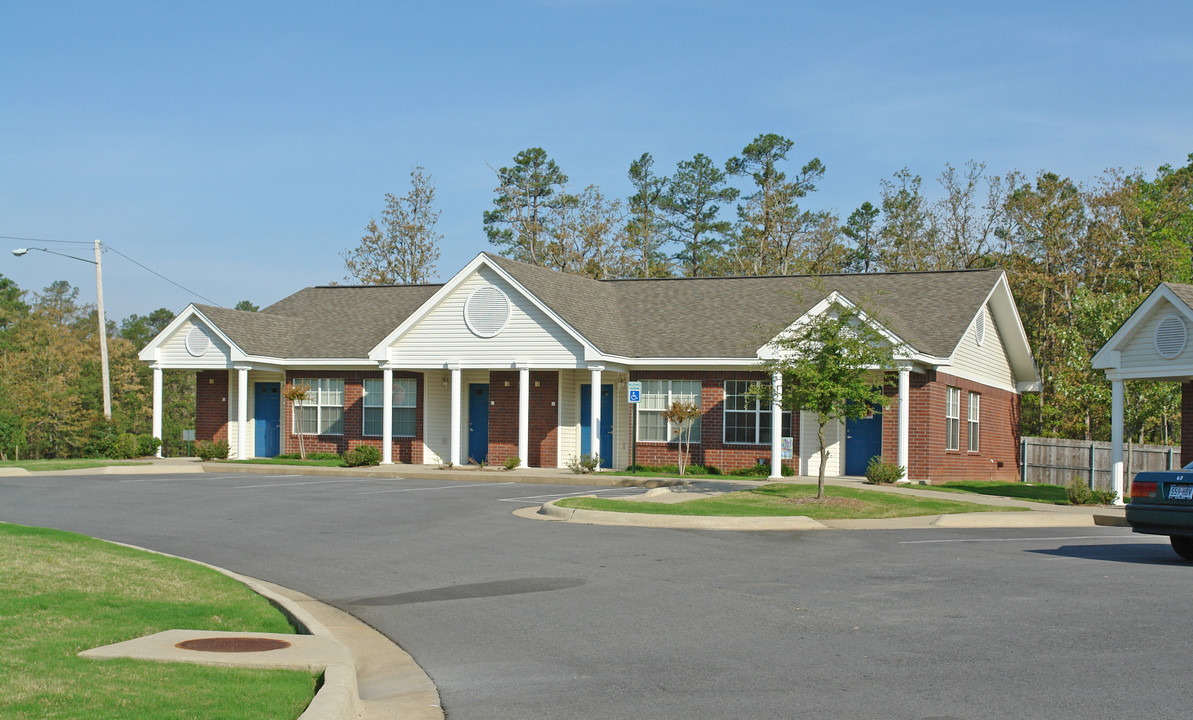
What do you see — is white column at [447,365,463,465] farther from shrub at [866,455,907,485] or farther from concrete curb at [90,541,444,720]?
concrete curb at [90,541,444,720]

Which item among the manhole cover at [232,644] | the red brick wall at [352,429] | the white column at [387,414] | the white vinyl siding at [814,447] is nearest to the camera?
the manhole cover at [232,644]

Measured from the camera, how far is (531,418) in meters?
33.0

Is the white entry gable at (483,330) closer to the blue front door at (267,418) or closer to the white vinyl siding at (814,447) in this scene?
the blue front door at (267,418)

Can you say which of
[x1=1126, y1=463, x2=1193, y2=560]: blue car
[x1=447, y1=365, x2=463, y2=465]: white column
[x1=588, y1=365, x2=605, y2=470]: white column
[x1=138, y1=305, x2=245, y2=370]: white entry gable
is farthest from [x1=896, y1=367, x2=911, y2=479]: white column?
[x1=138, y1=305, x2=245, y2=370]: white entry gable

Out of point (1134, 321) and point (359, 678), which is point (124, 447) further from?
point (359, 678)

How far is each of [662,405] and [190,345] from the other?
15.7 m

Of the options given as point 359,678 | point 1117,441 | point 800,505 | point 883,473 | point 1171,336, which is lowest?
point 800,505

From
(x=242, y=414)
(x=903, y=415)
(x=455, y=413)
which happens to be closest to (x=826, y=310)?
(x=903, y=415)

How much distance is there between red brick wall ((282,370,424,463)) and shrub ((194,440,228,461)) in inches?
82.6

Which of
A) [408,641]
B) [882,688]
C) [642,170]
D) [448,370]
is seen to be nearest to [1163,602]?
[882,688]

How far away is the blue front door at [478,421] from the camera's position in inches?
1342

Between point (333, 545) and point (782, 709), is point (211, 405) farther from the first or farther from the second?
point (782, 709)

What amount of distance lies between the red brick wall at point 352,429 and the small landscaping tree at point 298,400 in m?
0.21

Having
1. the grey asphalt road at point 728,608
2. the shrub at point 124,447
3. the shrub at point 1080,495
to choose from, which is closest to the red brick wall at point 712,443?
the shrub at point 1080,495
